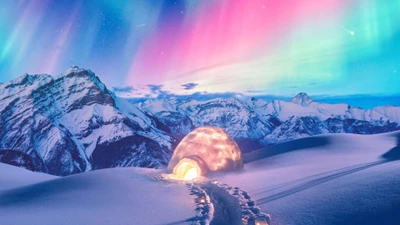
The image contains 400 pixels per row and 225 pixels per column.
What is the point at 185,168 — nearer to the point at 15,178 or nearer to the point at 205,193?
the point at 205,193

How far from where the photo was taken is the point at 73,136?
570 feet

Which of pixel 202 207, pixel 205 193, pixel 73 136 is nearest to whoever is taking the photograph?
pixel 202 207

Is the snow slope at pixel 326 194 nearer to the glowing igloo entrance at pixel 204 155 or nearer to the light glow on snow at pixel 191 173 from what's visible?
the glowing igloo entrance at pixel 204 155

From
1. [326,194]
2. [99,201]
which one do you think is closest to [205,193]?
[99,201]

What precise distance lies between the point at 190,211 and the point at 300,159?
12525mm

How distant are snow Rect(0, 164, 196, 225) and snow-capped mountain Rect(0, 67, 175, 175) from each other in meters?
143

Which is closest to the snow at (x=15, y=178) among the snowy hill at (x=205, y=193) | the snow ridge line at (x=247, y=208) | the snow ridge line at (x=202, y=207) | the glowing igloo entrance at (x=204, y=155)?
the snowy hill at (x=205, y=193)

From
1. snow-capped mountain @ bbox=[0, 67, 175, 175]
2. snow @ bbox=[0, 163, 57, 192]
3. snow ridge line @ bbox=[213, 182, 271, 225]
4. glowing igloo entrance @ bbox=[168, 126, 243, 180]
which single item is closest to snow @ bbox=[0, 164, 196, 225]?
snow @ bbox=[0, 163, 57, 192]

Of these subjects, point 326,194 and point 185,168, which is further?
point 185,168

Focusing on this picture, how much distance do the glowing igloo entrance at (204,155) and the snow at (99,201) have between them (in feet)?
7.84

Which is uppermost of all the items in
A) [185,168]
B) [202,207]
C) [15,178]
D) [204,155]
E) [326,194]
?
[326,194]

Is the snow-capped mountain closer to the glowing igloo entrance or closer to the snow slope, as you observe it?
the glowing igloo entrance

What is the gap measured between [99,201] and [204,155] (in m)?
7.92

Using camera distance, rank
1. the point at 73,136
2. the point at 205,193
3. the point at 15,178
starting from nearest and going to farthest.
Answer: the point at 205,193 → the point at 15,178 → the point at 73,136
